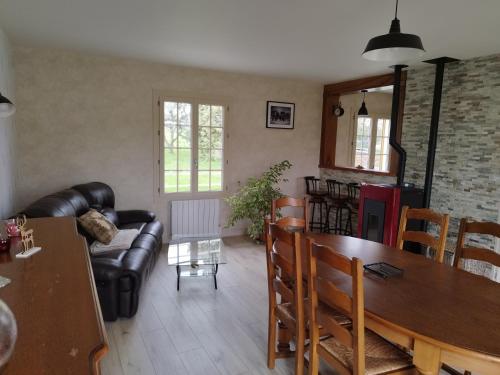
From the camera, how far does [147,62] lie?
4.57 meters

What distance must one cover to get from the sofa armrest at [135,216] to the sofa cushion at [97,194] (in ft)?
0.59

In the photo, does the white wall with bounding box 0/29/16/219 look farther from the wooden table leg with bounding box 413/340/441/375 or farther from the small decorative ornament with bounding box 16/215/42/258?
the wooden table leg with bounding box 413/340/441/375

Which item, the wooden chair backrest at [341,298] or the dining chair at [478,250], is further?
the dining chair at [478,250]

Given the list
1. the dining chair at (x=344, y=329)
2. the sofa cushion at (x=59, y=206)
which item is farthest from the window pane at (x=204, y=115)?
the dining chair at (x=344, y=329)

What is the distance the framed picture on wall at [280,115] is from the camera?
5543 millimetres

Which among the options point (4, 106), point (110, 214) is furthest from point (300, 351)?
point (110, 214)

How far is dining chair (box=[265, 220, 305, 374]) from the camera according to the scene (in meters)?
1.83

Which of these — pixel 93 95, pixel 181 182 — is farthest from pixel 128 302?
pixel 93 95

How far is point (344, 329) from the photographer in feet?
5.10

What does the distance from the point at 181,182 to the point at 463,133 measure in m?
3.73

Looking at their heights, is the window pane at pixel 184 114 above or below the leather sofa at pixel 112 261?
above

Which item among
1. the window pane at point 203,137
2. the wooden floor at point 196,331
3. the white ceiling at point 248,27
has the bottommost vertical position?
the wooden floor at point 196,331

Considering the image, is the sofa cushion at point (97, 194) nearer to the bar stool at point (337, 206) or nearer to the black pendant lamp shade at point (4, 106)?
the black pendant lamp shade at point (4, 106)

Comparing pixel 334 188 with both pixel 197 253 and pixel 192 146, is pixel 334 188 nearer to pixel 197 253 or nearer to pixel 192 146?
pixel 192 146
